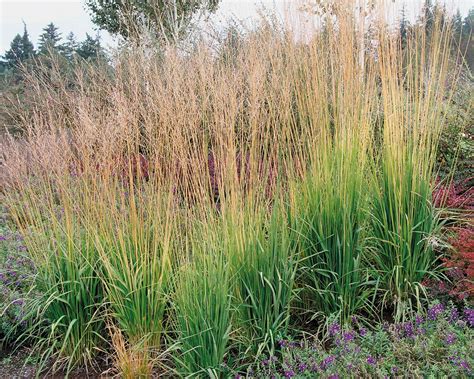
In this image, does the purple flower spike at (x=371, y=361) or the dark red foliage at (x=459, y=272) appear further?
the dark red foliage at (x=459, y=272)

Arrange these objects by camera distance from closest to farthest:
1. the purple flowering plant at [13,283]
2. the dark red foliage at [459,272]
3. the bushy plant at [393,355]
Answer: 1. the bushy plant at [393,355]
2. the dark red foliage at [459,272]
3. the purple flowering plant at [13,283]

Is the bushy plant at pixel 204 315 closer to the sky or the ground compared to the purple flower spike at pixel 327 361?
closer to the sky

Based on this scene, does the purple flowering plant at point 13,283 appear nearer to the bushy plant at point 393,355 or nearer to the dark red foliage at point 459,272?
the bushy plant at point 393,355

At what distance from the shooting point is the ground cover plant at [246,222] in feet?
7.80

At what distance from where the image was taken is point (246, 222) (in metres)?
2.52

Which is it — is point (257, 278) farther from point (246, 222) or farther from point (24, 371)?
point (24, 371)

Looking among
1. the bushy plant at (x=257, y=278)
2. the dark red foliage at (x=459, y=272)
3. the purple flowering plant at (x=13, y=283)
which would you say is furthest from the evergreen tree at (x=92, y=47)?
the dark red foliage at (x=459, y=272)

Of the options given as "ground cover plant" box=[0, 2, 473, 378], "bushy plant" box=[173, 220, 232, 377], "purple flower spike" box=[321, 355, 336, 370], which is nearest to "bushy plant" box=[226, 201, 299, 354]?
"ground cover plant" box=[0, 2, 473, 378]

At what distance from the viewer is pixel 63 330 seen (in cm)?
275

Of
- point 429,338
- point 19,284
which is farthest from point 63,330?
point 429,338

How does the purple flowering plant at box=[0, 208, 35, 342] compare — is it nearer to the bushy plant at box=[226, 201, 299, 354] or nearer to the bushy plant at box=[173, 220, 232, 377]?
the bushy plant at box=[173, 220, 232, 377]

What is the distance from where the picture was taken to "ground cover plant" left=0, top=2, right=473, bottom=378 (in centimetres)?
238

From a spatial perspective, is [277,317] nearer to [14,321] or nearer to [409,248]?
[409,248]

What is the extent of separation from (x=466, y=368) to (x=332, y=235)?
96 centimetres
